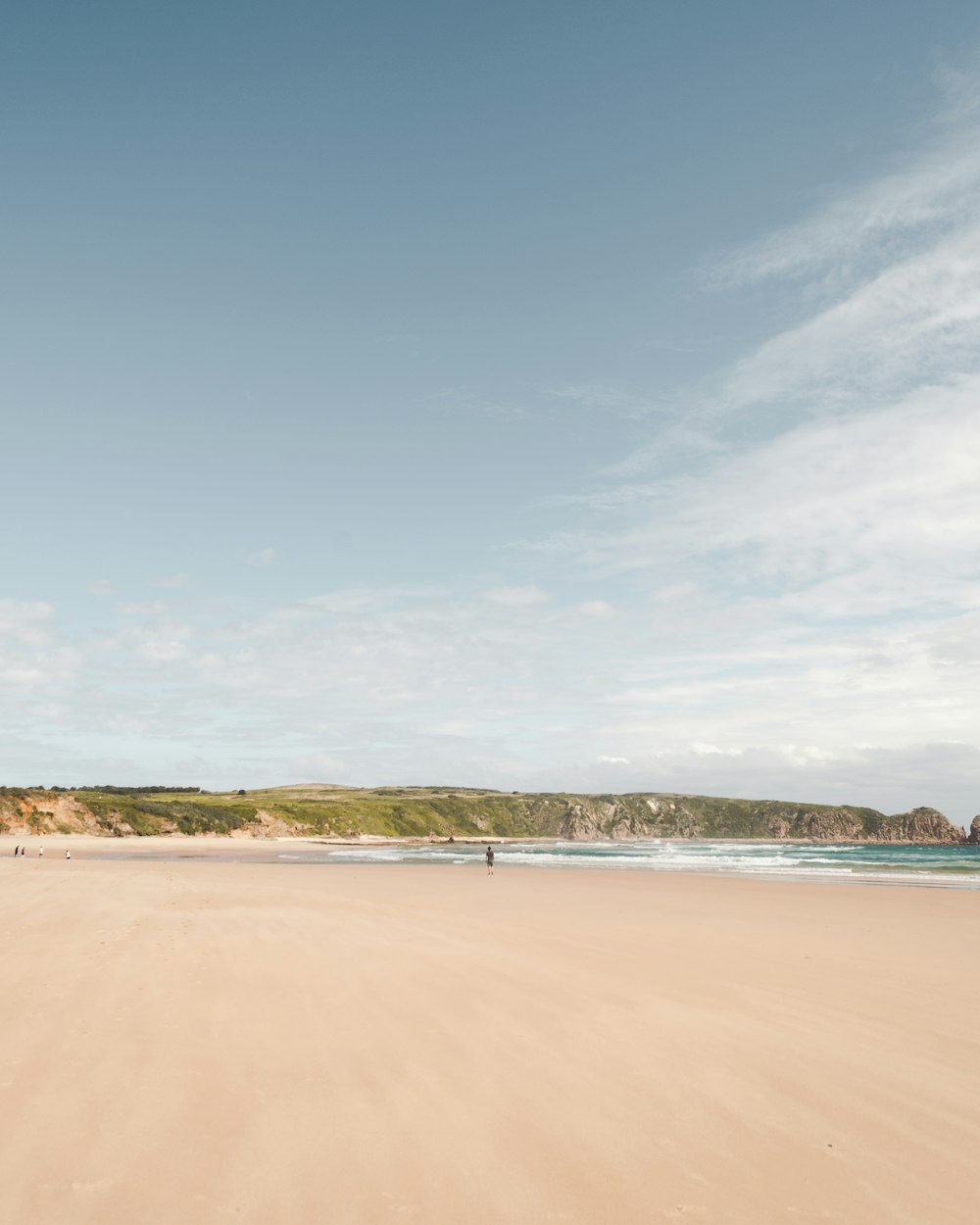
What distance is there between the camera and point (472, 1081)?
7785 mm

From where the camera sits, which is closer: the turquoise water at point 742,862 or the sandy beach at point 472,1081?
the sandy beach at point 472,1081

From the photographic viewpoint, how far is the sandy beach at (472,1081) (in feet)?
18.3

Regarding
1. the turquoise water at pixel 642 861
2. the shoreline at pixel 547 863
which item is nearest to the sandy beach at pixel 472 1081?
the shoreline at pixel 547 863

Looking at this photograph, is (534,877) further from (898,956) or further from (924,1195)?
(924,1195)

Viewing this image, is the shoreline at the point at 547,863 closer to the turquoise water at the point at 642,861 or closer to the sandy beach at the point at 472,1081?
the turquoise water at the point at 642,861

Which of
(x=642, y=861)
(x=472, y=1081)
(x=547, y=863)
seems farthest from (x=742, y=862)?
(x=472, y=1081)

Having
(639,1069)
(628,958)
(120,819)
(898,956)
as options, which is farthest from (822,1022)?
(120,819)

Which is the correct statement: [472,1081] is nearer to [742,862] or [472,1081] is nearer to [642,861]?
[642,861]

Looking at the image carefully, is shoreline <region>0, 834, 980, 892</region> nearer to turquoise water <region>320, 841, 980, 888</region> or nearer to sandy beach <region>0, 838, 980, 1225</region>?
turquoise water <region>320, 841, 980, 888</region>

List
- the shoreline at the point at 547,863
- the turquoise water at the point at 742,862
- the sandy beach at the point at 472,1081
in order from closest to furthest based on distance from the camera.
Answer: the sandy beach at the point at 472,1081, the shoreline at the point at 547,863, the turquoise water at the point at 742,862

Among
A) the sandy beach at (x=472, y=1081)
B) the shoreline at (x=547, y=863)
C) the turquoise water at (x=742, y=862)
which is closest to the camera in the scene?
the sandy beach at (x=472, y=1081)

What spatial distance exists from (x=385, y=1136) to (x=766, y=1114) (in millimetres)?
3449

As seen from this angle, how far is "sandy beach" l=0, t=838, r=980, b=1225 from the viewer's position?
5.59 meters

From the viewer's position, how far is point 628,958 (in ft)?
49.8
